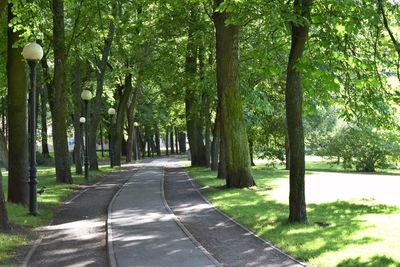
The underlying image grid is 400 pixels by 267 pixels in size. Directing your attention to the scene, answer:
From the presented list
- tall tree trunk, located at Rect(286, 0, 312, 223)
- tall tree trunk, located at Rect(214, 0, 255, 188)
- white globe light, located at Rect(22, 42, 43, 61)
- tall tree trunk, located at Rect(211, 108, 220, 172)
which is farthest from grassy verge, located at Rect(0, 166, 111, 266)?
tall tree trunk, located at Rect(211, 108, 220, 172)

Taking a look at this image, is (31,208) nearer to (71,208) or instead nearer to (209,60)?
(71,208)

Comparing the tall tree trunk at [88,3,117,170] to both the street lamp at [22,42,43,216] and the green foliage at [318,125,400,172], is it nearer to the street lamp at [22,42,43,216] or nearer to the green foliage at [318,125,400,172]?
the street lamp at [22,42,43,216]

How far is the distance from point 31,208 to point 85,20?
45.5 ft

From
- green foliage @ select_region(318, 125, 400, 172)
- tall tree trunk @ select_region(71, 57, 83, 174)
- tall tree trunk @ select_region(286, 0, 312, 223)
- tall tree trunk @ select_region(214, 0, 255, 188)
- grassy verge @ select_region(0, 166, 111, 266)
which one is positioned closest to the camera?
grassy verge @ select_region(0, 166, 111, 266)

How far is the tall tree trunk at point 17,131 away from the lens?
539 inches

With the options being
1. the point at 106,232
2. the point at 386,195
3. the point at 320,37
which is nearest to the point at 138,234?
the point at 106,232

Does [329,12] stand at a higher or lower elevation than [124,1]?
lower

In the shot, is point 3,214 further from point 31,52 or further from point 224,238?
point 224,238

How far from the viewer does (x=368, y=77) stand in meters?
10.5

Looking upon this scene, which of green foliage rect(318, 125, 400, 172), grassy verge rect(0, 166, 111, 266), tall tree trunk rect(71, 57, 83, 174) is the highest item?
tall tree trunk rect(71, 57, 83, 174)

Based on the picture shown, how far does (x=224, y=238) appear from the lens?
9.76 metres

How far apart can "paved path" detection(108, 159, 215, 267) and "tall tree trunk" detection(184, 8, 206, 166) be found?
12654mm

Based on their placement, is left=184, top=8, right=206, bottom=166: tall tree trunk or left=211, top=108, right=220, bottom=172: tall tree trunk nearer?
left=184, top=8, right=206, bottom=166: tall tree trunk

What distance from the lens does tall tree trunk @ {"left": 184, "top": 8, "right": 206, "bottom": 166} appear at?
2573 centimetres
